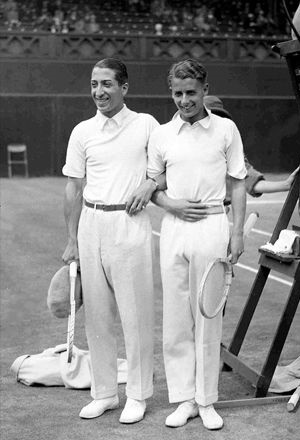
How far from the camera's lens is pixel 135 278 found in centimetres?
495

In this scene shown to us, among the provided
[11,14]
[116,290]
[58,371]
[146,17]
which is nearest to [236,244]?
[116,290]

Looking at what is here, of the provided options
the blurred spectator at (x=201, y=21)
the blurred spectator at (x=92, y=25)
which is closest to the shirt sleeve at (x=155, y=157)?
the blurred spectator at (x=92, y=25)

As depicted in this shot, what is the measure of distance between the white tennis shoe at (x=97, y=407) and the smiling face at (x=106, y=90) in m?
1.68

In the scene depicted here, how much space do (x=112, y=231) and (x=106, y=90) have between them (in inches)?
31.0

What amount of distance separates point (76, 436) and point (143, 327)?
71 centimetres

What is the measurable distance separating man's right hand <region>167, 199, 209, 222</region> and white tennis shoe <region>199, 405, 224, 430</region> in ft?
3.54

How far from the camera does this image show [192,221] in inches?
190

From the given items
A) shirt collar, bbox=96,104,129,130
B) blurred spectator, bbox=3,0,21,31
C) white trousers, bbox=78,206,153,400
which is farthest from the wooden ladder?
blurred spectator, bbox=3,0,21,31

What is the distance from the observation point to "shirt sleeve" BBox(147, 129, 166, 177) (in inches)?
192

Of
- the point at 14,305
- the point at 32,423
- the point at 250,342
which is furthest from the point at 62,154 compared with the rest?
the point at 32,423

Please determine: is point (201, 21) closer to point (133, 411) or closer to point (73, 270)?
point (73, 270)

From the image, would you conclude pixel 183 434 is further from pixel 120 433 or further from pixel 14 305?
pixel 14 305

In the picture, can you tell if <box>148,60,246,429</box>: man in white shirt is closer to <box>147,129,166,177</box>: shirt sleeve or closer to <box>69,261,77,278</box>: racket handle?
<box>147,129,166,177</box>: shirt sleeve

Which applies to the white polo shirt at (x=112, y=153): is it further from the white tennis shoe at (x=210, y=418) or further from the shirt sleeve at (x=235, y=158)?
the white tennis shoe at (x=210, y=418)
